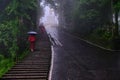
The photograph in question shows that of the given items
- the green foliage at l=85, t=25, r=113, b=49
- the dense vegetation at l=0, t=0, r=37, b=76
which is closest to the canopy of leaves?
the dense vegetation at l=0, t=0, r=37, b=76

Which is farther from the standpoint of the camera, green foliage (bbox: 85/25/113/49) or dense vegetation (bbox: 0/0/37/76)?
green foliage (bbox: 85/25/113/49)

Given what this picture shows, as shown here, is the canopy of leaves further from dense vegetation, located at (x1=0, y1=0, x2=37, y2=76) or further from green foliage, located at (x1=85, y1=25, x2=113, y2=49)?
green foliage, located at (x1=85, y1=25, x2=113, y2=49)

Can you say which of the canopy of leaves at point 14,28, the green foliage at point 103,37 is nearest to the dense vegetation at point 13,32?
the canopy of leaves at point 14,28

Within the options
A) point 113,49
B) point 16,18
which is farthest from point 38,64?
point 113,49

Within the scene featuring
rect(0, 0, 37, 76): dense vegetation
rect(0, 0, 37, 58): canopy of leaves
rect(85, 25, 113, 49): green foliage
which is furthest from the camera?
rect(85, 25, 113, 49): green foliage

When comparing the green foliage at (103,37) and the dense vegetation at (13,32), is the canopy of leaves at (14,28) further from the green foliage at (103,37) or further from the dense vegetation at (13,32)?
the green foliage at (103,37)

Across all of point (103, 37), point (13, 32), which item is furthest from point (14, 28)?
point (103, 37)

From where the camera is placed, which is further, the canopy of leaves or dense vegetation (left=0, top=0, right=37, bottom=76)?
the canopy of leaves

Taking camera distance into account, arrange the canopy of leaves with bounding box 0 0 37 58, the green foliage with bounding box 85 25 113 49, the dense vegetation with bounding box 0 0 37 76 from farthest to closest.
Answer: the green foliage with bounding box 85 25 113 49 < the canopy of leaves with bounding box 0 0 37 58 < the dense vegetation with bounding box 0 0 37 76

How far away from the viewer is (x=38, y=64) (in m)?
21.0

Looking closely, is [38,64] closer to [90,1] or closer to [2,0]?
[2,0]

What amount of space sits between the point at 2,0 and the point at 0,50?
556 centimetres

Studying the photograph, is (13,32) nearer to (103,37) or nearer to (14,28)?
(14,28)

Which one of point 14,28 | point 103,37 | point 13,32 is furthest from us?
point 103,37
